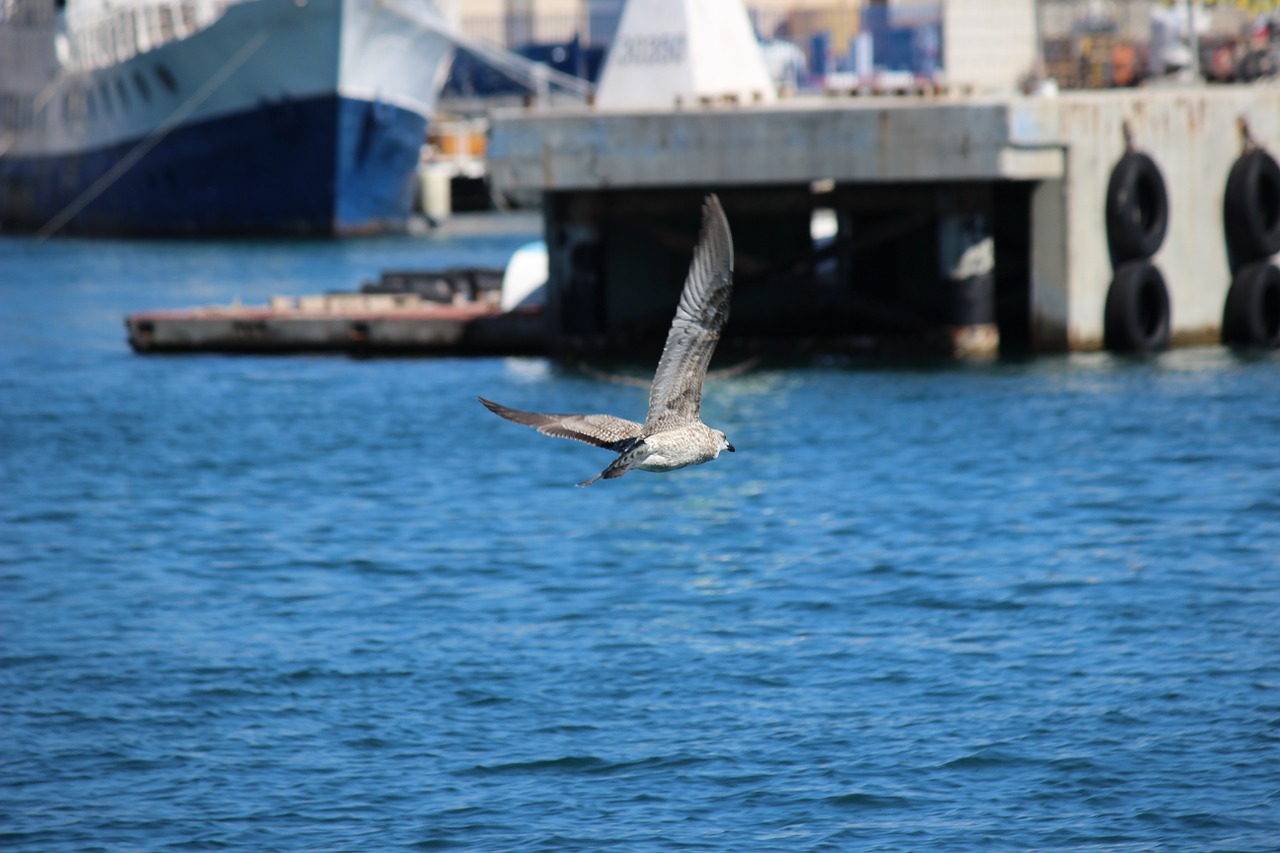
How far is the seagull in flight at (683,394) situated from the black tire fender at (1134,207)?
65.4 ft

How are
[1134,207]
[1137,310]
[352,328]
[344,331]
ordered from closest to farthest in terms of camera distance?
[1134,207], [1137,310], [352,328], [344,331]

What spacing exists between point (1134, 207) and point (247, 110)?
→ 4960 centimetres

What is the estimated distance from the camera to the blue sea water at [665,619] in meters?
13.6

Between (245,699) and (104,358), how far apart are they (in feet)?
77.8

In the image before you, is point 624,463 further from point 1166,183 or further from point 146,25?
point 146,25

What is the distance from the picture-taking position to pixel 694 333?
11453 millimetres

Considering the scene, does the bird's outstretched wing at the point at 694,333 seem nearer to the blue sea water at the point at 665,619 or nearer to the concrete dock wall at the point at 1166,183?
the blue sea water at the point at 665,619

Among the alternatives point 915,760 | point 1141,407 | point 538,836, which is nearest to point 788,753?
point 915,760

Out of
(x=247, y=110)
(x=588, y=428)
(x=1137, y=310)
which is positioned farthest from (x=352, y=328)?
(x=247, y=110)

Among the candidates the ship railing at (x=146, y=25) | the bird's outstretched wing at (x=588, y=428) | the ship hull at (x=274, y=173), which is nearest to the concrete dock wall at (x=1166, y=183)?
the bird's outstretched wing at (x=588, y=428)

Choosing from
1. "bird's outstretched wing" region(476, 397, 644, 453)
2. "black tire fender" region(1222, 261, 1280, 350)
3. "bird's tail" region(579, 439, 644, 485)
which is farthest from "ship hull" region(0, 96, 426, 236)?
"bird's tail" region(579, 439, 644, 485)

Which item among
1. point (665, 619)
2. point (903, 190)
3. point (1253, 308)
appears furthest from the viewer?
point (1253, 308)

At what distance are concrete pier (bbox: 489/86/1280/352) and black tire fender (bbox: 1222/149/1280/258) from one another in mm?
185

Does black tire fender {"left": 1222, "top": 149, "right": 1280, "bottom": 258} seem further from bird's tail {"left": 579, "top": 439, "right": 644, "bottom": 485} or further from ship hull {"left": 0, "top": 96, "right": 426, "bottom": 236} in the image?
ship hull {"left": 0, "top": 96, "right": 426, "bottom": 236}
